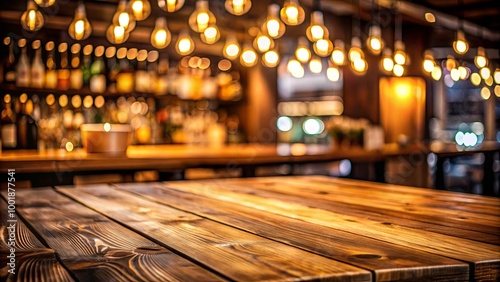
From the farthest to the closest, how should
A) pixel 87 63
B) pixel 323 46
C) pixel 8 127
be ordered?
1. pixel 87 63
2. pixel 8 127
3. pixel 323 46

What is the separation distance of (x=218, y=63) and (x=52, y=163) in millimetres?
2612

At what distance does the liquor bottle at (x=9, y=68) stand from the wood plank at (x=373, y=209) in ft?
8.79

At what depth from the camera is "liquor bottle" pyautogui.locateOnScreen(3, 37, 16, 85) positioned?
443cm

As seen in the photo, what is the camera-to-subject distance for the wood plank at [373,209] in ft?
4.48

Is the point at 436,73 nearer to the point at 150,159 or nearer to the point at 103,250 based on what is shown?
the point at 150,159

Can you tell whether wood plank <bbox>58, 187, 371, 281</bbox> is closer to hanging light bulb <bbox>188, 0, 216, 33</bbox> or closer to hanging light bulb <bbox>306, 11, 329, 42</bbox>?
hanging light bulb <bbox>188, 0, 216, 33</bbox>

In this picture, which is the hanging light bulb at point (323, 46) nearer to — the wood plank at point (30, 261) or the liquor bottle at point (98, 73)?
the liquor bottle at point (98, 73)

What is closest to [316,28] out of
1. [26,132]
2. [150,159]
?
[150,159]

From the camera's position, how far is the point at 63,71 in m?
4.72

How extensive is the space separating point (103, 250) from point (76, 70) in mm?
3966

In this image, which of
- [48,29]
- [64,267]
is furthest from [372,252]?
[48,29]

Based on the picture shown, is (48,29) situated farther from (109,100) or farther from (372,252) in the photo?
(372,252)

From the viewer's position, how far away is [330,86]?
37.5 ft

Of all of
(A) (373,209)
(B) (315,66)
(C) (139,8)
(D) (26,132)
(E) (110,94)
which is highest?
(C) (139,8)
